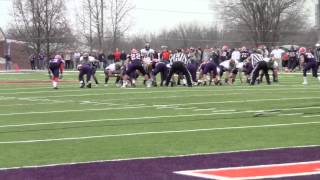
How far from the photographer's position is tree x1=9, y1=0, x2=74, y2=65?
73375 mm

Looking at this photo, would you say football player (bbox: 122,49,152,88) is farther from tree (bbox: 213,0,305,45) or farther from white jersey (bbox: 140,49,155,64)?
tree (bbox: 213,0,305,45)

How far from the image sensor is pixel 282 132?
40.4 ft

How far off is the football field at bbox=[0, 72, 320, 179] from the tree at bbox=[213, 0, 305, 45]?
60.6 m

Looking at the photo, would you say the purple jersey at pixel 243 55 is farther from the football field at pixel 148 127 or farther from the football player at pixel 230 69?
the football field at pixel 148 127

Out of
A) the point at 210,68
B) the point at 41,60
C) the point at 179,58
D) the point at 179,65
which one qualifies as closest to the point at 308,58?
the point at 210,68

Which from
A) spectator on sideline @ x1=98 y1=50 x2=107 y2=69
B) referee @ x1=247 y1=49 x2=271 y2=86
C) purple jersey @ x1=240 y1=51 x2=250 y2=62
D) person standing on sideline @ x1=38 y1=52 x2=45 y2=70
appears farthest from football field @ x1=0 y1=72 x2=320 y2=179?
person standing on sideline @ x1=38 y1=52 x2=45 y2=70

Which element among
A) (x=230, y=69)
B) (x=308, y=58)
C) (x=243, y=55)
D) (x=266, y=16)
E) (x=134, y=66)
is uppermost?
(x=266, y=16)

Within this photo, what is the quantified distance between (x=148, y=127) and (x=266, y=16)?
70.2 meters

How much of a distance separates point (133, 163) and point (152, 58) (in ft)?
79.4

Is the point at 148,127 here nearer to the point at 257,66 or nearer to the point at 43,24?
the point at 257,66

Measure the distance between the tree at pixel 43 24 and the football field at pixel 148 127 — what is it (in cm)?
5237

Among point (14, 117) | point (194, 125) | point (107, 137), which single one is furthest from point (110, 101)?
point (107, 137)

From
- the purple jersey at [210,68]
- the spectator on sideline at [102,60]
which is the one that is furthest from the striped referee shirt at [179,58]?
the spectator on sideline at [102,60]

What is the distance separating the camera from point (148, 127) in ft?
44.4
